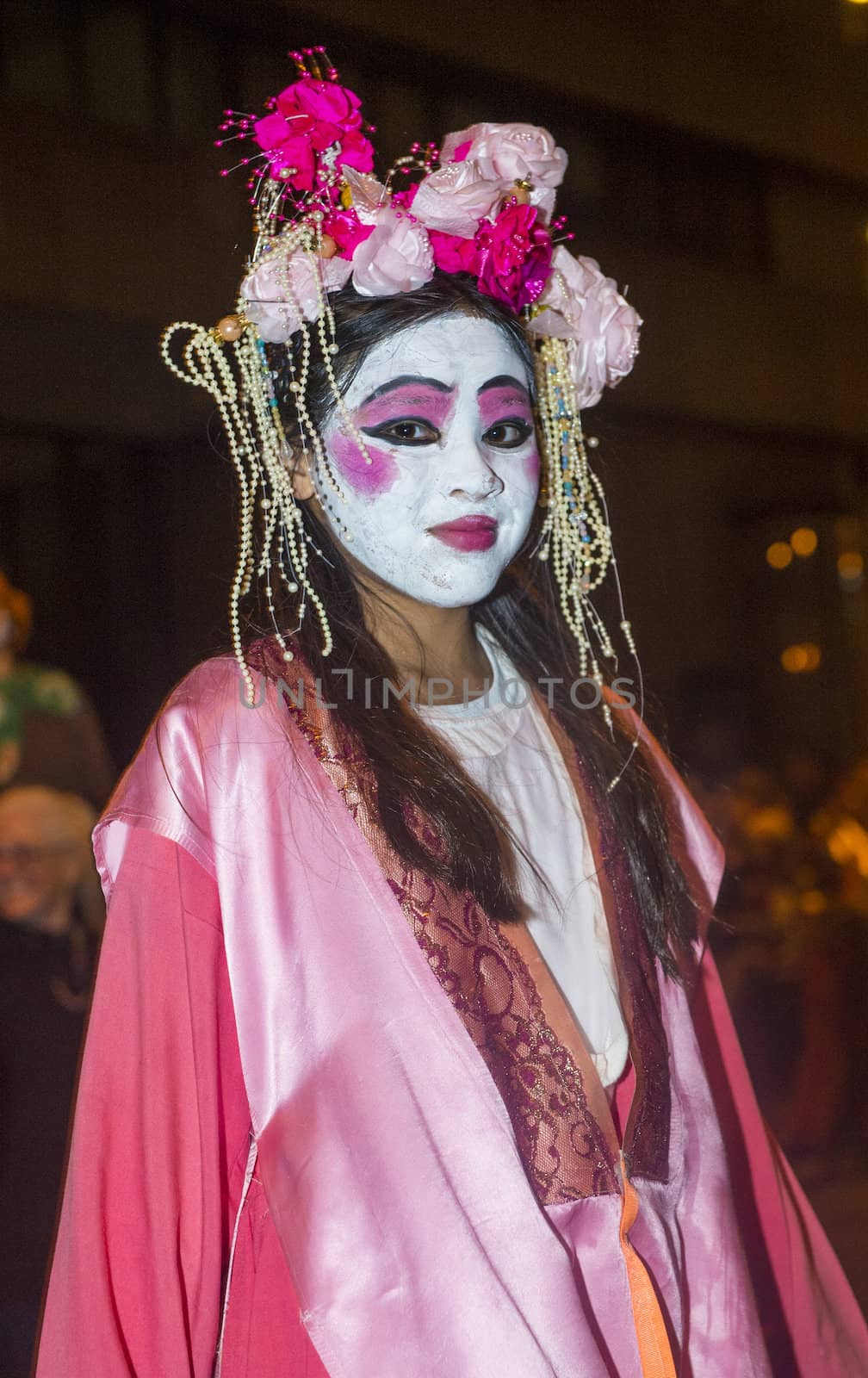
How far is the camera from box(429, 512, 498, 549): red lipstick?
3.35 ft

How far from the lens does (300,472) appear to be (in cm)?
107

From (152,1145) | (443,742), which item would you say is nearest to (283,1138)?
(152,1145)

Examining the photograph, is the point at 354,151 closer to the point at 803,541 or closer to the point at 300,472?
the point at 300,472

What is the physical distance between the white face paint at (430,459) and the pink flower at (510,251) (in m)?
0.03

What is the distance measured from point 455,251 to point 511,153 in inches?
4.0

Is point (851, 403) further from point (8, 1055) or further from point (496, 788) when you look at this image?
point (8, 1055)

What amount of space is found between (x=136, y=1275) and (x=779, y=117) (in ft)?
5.91

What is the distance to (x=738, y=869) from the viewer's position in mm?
2242

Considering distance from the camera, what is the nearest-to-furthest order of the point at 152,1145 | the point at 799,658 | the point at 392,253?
1. the point at 152,1145
2. the point at 392,253
3. the point at 799,658

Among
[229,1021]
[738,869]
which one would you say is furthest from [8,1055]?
[738,869]

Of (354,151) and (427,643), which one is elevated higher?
(354,151)

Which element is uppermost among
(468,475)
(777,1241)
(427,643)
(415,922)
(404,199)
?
(404,199)

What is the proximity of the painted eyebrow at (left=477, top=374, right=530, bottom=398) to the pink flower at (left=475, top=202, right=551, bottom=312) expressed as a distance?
0.06m

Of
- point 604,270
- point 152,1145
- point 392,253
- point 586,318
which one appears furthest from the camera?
point 604,270
